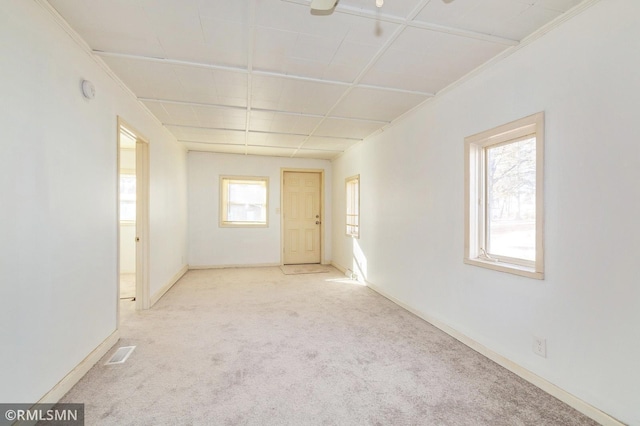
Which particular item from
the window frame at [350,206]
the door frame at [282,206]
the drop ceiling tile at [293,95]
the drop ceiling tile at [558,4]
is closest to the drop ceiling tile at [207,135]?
the drop ceiling tile at [293,95]

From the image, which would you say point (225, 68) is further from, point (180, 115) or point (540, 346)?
point (540, 346)

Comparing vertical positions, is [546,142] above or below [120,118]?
below

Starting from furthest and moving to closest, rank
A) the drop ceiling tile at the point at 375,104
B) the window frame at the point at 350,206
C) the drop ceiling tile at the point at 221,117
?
1. the window frame at the point at 350,206
2. the drop ceiling tile at the point at 221,117
3. the drop ceiling tile at the point at 375,104

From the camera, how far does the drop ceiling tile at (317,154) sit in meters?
5.85

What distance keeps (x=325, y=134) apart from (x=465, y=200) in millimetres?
2535

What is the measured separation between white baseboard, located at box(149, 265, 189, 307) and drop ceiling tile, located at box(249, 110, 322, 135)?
269 cm

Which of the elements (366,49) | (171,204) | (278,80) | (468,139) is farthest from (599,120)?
(171,204)

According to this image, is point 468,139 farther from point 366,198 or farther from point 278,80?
point 366,198

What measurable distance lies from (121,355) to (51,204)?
1434 mm

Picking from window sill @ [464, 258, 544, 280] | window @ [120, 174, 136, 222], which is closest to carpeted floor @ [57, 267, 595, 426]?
window sill @ [464, 258, 544, 280]

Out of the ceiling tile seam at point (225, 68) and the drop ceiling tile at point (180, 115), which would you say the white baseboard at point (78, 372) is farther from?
the drop ceiling tile at point (180, 115)

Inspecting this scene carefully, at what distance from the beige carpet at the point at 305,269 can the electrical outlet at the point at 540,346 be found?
4.15 metres

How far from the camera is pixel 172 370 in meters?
2.25

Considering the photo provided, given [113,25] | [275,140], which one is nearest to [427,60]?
[113,25]
